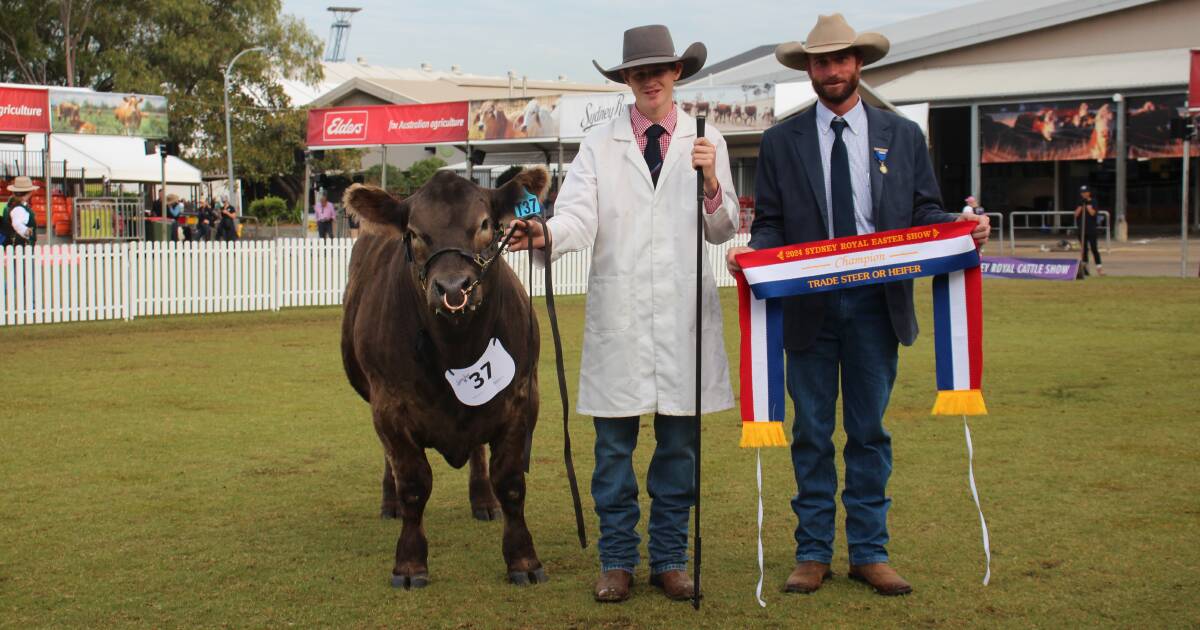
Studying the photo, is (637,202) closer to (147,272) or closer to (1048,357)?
(1048,357)

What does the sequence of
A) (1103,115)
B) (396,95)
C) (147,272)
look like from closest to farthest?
(147,272), (1103,115), (396,95)

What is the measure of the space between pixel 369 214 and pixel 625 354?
1.25 meters

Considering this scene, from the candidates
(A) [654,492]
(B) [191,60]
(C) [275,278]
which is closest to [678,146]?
(A) [654,492]

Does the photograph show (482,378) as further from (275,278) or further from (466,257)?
(275,278)

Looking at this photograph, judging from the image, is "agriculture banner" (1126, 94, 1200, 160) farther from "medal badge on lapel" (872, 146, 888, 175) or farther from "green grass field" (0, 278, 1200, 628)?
"medal badge on lapel" (872, 146, 888, 175)

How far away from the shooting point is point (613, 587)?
16.7 ft

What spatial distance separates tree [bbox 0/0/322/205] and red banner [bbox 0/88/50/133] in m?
29.2

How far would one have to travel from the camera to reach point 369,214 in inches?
209

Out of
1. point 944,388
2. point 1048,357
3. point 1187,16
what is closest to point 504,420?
point 944,388

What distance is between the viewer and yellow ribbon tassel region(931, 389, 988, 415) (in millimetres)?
5211

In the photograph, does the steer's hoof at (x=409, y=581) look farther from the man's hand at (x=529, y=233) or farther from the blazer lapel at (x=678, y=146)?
the blazer lapel at (x=678, y=146)

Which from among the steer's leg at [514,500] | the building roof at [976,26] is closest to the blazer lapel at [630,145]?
the steer's leg at [514,500]

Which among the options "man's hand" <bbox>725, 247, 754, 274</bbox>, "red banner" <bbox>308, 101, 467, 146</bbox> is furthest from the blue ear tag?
"red banner" <bbox>308, 101, 467, 146</bbox>

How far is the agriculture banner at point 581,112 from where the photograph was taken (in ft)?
103
